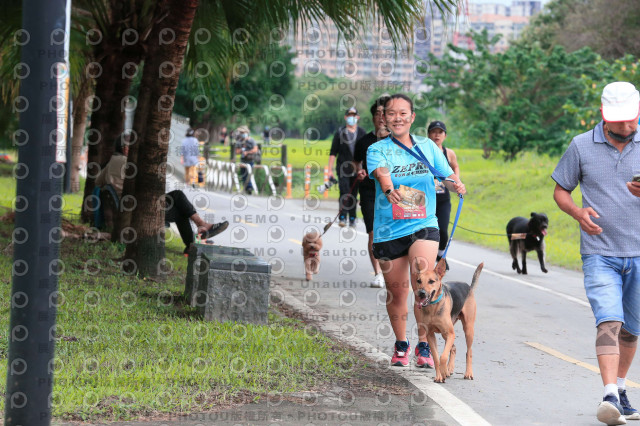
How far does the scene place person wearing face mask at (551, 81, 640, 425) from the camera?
19.0ft

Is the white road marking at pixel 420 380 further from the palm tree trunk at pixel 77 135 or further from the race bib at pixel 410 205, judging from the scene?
the palm tree trunk at pixel 77 135

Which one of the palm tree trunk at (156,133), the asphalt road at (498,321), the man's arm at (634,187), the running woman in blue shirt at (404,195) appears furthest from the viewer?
the palm tree trunk at (156,133)

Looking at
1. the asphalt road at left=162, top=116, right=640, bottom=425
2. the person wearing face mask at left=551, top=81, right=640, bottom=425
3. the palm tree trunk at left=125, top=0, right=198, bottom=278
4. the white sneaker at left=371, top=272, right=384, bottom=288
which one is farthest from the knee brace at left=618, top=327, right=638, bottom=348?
the palm tree trunk at left=125, top=0, right=198, bottom=278

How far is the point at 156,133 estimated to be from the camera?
428 inches

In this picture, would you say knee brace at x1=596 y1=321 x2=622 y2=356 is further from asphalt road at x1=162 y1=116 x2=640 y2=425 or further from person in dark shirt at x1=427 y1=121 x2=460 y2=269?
person in dark shirt at x1=427 y1=121 x2=460 y2=269

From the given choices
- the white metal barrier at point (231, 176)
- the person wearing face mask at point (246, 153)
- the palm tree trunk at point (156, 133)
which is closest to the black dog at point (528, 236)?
the palm tree trunk at point (156, 133)

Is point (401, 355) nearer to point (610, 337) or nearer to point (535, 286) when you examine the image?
point (610, 337)

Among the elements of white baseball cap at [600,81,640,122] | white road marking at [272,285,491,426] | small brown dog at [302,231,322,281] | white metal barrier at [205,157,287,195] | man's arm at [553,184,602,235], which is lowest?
white road marking at [272,285,491,426]

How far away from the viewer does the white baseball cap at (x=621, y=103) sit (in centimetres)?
573

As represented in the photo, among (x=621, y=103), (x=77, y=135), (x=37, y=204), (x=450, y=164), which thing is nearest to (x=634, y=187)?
(x=621, y=103)

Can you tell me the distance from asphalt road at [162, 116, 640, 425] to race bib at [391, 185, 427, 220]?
122 centimetres

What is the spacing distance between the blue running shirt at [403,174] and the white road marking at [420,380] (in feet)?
3.42

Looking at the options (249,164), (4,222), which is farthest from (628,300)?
(249,164)

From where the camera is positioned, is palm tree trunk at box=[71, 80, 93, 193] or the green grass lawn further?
palm tree trunk at box=[71, 80, 93, 193]
